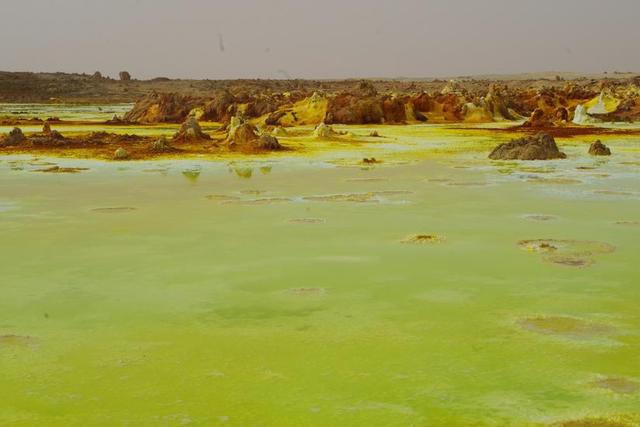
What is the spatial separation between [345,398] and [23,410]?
5.22 feet

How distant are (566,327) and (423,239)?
122 inches

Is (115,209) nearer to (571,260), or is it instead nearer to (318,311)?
(318,311)

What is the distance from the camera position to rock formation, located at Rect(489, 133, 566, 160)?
1748cm

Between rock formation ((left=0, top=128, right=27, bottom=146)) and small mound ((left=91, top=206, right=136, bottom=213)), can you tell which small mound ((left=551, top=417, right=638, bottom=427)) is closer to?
small mound ((left=91, top=206, right=136, bottom=213))

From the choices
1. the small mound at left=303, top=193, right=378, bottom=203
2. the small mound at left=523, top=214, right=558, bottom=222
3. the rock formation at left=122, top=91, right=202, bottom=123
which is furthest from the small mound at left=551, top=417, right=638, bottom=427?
the rock formation at left=122, top=91, right=202, bottom=123

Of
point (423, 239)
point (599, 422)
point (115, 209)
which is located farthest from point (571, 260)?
point (115, 209)

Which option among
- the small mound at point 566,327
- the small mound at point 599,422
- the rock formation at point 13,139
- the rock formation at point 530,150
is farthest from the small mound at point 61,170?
the small mound at point 599,422

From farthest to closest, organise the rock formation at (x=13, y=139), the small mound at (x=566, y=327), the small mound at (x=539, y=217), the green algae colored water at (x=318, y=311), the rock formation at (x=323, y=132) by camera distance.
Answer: the rock formation at (x=323, y=132), the rock formation at (x=13, y=139), the small mound at (x=539, y=217), the small mound at (x=566, y=327), the green algae colored water at (x=318, y=311)

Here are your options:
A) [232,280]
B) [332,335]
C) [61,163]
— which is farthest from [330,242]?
[61,163]

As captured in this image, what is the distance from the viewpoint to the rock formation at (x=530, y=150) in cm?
1748

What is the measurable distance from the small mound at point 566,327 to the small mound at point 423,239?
108 inches

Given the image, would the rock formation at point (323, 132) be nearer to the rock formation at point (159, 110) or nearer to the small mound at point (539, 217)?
the rock formation at point (159, 110)

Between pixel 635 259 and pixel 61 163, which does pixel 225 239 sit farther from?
pixel 61 163

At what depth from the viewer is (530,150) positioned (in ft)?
57.5
